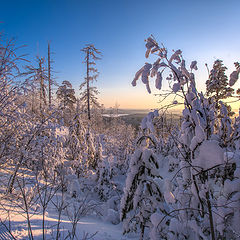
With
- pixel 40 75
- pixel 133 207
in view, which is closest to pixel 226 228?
pixel 133 207

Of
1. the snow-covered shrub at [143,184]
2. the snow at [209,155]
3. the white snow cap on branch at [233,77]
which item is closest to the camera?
the snow at [209,155]

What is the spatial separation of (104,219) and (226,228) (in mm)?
4943

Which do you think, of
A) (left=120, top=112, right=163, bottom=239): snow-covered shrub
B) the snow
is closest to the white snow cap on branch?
the snow

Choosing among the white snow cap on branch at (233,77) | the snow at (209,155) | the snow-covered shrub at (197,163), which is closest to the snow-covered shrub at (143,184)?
the snow-covered shrub at (197,163)

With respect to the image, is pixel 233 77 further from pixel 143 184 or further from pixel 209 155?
pixel 143 184

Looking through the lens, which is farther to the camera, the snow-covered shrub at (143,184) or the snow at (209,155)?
the snow-covered shrub at (143,184)

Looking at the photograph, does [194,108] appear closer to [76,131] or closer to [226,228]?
[226,228]

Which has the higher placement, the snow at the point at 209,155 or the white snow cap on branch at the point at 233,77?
the white snow cap on branch at the point at 233,77

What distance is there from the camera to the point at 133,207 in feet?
9.57

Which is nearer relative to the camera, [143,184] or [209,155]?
[209,155]

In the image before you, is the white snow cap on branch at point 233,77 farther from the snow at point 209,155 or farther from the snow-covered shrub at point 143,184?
the snow-covered shrub at point 143,184

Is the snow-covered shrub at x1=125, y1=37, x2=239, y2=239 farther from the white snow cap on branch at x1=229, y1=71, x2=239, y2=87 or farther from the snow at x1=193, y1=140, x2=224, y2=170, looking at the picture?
the white snow cap on branch at x1=229, y1=71, x2=239, y2=87

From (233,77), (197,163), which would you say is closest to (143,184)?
(197,163)

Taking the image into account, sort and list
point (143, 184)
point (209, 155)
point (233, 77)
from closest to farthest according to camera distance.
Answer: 1. point (209, 155)
2. point (233, 77)
3. point (143, 184)
